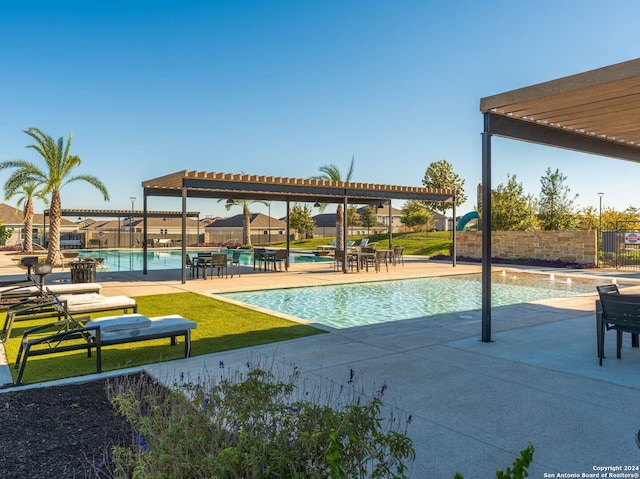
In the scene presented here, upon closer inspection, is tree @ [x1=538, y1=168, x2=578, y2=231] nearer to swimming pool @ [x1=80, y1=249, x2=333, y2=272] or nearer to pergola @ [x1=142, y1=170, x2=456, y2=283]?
pergola @ [x1=142, y1=170, x2=456, y2=283]

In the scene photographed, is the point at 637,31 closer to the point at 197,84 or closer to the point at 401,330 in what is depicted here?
the point at 401,330

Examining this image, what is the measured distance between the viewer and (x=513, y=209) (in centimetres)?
2805

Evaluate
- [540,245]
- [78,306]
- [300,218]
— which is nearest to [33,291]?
[78,306]

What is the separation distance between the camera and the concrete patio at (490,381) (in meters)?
2.99

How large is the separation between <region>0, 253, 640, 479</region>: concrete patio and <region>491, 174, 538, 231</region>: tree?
21270 mm

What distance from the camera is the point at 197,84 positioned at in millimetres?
20516

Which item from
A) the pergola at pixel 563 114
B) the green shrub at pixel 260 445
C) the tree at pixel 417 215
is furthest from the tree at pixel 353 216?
the green shrub at pixel 260 445

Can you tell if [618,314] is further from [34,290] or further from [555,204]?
[555,204]

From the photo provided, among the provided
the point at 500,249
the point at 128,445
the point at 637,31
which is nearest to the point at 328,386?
the point at 128,445

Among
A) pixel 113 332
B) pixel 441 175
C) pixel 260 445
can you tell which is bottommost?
pixel 113 332

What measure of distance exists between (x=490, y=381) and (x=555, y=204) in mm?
27010

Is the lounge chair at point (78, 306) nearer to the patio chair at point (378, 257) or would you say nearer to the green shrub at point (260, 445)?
the green shrub at point (260, 445)

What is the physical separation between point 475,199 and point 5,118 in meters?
35.0

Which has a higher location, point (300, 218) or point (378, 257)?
point (300, 218)
